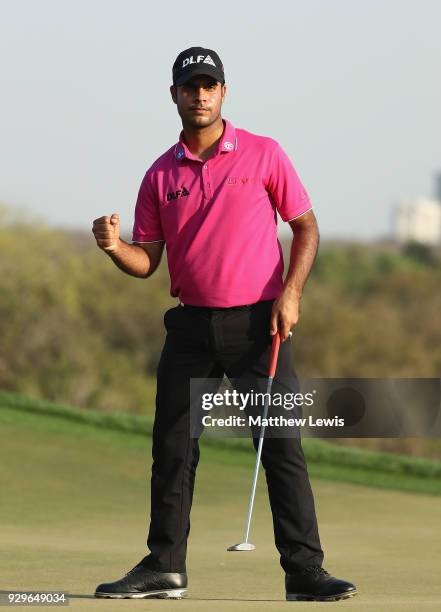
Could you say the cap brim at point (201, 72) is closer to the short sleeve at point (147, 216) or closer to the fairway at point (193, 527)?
the short sleeve at point (147, 216)

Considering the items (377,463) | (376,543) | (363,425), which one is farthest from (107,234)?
(363,425)

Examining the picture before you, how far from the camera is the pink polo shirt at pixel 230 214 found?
4594 millimetres

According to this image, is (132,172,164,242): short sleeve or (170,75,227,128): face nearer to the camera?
(170,75,227,128): face

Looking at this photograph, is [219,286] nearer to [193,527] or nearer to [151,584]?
[151,584]

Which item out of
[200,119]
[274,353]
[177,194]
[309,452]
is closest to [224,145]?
[200,119]

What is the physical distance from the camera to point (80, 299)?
65.6m

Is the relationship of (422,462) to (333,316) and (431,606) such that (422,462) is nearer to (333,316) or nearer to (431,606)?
(431,606)

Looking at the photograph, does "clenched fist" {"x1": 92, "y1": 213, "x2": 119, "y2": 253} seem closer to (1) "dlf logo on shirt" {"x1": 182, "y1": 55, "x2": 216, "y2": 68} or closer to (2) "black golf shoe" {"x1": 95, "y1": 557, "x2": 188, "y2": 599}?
(1) "dlf logo on shirt" {"x1": 182, "y1": 55, "x2": 216, "y2": 68}

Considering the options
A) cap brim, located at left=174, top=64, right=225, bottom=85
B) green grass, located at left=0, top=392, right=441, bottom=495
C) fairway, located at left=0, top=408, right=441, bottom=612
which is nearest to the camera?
cap brim, located at left=174, top=64, right=225, bottom=85

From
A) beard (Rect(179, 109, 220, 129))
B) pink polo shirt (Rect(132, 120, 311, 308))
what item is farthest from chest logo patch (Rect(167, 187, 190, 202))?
beard (Rect(179, 109, 220, 129))

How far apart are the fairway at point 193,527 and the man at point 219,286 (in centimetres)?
21

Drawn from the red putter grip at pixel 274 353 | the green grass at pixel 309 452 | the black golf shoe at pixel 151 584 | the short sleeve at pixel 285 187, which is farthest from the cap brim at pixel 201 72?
the green grass at pixel 309 452

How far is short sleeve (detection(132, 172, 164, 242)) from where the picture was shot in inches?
188

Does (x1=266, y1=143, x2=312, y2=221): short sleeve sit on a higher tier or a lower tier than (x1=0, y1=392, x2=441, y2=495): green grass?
lower
